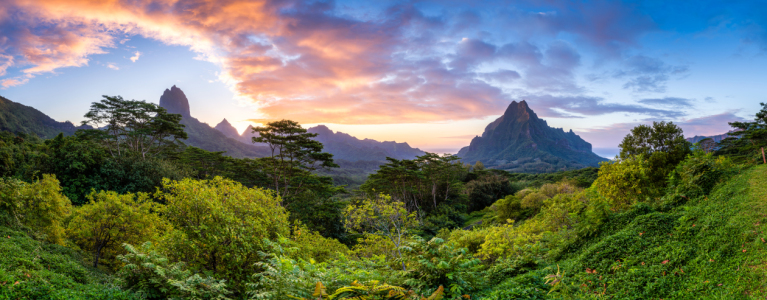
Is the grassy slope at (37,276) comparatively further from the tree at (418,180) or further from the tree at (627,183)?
the tree at (418,180)

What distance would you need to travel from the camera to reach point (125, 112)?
82.3 feet

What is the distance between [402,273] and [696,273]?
459cm

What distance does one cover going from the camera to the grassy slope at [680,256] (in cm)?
387

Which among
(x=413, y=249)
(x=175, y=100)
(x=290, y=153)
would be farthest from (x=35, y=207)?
(x=175, y=100)

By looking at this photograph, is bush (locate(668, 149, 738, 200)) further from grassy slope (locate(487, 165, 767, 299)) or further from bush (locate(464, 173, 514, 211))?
bush (locate(464, 173, 514, 211))

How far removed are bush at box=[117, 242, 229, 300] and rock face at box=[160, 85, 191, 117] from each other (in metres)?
193

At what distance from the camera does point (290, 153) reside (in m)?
21.9

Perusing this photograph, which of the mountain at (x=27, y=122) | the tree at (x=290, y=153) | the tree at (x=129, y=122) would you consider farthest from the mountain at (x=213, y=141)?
the tree at (x=290, y=153)

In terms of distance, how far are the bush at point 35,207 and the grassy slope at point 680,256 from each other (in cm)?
1335

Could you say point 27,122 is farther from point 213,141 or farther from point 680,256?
point 680,256

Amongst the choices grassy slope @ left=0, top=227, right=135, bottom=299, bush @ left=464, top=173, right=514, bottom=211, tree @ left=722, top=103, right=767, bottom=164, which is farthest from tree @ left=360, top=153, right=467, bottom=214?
tree @ left=722, top=103, right=767, bottom=164

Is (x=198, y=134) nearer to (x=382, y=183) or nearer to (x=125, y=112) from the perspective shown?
(x=125, y=112)

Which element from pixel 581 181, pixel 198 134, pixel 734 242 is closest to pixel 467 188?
pixel 581 181

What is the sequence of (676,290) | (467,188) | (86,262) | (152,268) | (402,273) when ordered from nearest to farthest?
(676,290) < (402,273) < (152,268) < (86,262) < (467,188)
